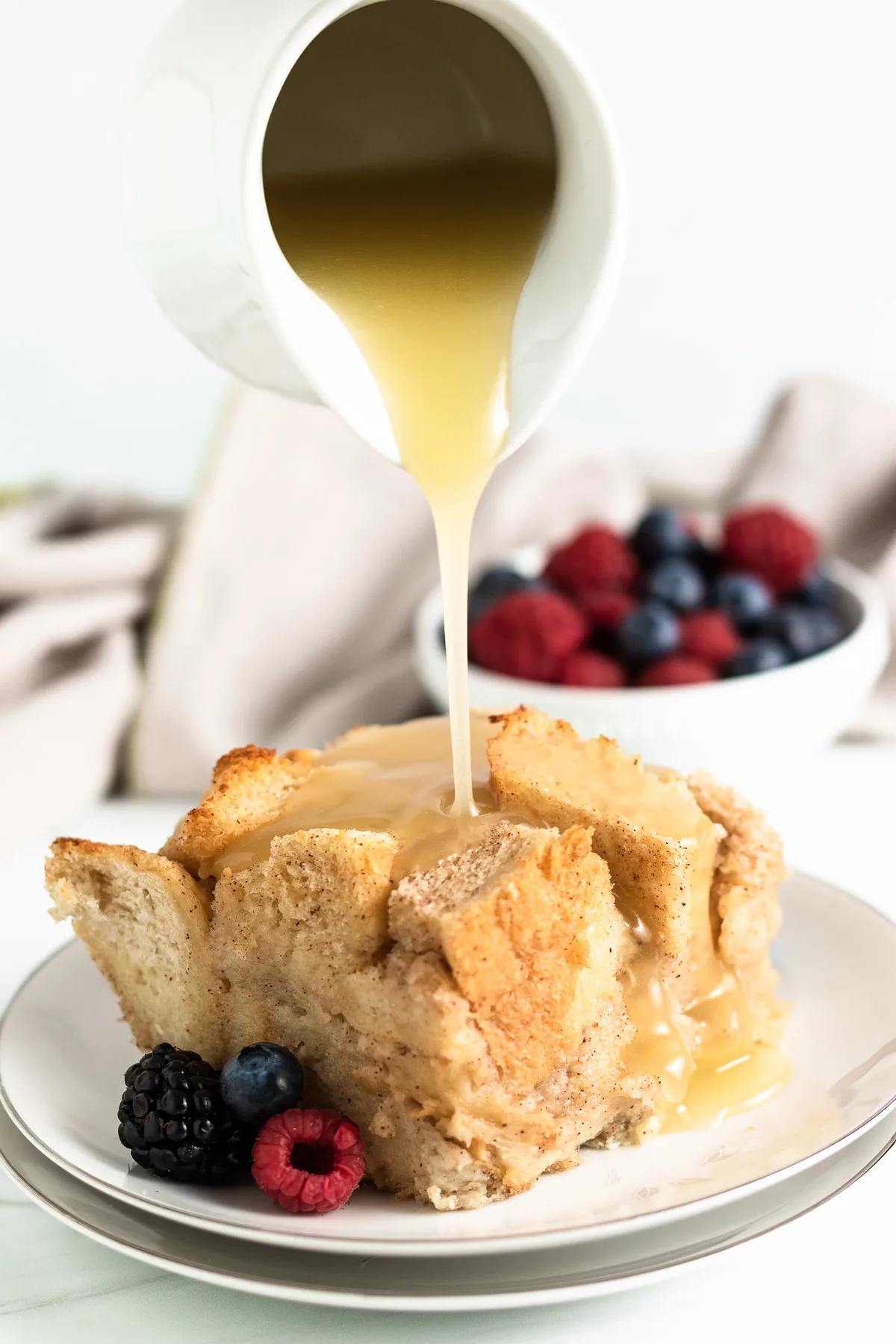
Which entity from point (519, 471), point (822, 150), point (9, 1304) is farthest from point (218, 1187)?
point (822, 150)

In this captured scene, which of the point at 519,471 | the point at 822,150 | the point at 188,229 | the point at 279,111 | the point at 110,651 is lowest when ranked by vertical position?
the point at 110,651

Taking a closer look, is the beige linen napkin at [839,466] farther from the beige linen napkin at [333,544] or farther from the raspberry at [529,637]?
the raspberry at [529,637]

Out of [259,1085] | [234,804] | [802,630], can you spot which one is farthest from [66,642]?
[259,1085]

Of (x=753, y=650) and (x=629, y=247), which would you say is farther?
(x=629, y=247)

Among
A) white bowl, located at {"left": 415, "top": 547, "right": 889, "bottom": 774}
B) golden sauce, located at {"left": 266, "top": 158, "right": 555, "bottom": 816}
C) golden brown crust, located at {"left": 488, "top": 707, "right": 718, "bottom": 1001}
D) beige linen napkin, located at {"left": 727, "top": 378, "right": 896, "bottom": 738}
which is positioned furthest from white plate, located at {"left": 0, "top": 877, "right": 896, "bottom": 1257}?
beige linen napkin, located at {"left": 727, "top": 378, "right": 896, "bottom": 738}

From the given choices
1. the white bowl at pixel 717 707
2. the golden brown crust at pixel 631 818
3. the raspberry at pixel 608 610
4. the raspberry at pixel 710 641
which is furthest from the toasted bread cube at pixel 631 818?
the raspberry at pixel 608 610

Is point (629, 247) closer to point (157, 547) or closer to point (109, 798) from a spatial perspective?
point (157, 547)

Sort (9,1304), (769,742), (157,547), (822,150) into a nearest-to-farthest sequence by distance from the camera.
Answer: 1. (9,1304)
2. (769,742)
3. (157,547)
4. (822,150)

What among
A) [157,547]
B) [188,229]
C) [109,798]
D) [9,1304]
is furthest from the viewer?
[157,547]
